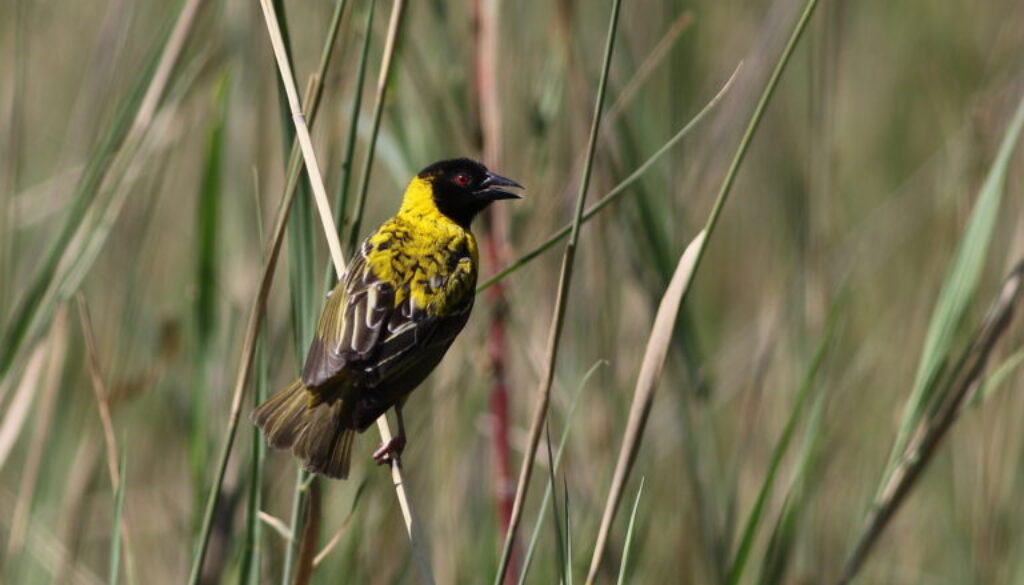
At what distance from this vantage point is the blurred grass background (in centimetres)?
323

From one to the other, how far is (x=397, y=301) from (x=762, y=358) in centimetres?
112

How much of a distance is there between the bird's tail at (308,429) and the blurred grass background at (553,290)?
0.31 feet

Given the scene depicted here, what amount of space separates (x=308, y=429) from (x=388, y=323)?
39 centimetres

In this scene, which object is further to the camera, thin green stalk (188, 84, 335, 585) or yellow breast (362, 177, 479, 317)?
yellow breast (362, 177, 479, 317)

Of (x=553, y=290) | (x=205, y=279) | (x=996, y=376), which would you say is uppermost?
(x=205, y=279)

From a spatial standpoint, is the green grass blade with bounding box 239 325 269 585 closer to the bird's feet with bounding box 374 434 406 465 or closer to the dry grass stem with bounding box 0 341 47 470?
the bird's feet with bounding box 374 434 406 465

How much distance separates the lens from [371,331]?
2857 millimetres

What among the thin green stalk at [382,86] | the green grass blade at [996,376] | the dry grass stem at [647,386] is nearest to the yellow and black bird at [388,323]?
the thin green stalk at [382,86]

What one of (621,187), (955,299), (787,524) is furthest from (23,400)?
(955,299)

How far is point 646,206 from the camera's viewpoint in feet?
9.80

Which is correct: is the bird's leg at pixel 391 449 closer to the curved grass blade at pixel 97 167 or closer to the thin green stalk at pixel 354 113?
the thin green stalk at pixel 354 113

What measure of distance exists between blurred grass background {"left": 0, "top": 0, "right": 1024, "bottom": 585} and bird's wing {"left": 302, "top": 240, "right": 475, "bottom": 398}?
3.6 inches

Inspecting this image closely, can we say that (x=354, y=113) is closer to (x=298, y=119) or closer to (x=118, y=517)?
(x=298, y=119)

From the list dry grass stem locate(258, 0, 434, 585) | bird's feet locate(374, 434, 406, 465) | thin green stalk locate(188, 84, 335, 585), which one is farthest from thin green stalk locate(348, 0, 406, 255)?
bird's feet locate(374, 434, 406, 465)
